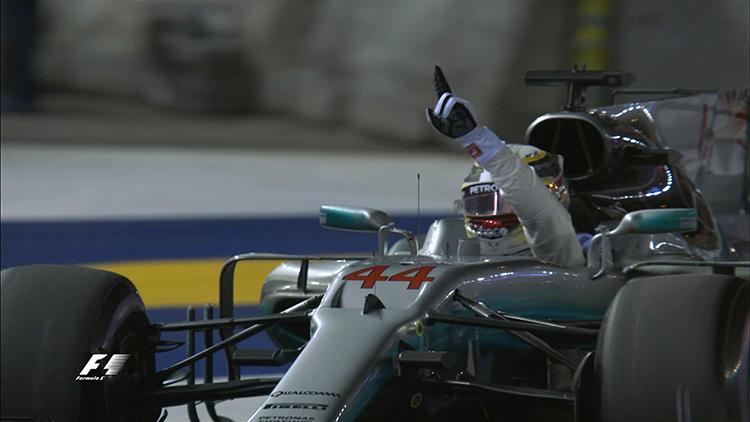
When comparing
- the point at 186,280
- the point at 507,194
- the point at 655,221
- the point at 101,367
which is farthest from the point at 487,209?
the point at 186,280

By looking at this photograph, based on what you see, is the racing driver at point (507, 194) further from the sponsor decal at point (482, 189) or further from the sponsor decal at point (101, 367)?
the sponsor decal at point (101, 367)

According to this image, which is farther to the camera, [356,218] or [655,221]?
[356,218]

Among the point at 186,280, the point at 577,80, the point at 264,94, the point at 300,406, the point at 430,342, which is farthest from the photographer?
the point at 264,94

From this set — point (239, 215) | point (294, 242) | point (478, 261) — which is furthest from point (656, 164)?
point (239, 215)

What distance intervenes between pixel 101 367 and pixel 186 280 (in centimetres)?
344

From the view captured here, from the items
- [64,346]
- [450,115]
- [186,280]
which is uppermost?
[450,115]

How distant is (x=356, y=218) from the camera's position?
16.0 ft

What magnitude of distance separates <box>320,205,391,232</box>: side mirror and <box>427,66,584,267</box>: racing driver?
0.30 meters

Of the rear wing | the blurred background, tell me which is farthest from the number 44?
the blurred background

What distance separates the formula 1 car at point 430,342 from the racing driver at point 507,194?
13cm

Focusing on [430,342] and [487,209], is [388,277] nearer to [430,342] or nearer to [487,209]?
[430,342]

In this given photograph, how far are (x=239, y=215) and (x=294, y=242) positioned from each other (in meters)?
0.75

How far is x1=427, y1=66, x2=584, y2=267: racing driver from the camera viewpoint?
14.9ft

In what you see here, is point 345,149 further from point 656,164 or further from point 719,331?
point 719,331
